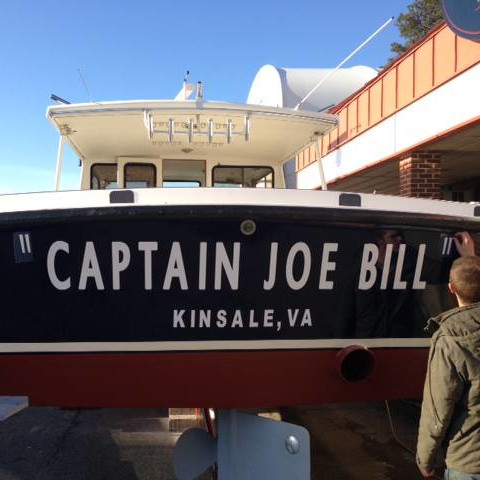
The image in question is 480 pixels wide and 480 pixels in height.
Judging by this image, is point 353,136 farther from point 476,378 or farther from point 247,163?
point 476,378

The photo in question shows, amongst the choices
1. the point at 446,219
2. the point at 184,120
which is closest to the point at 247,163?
the point at 184,120

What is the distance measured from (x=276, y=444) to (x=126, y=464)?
2018mm

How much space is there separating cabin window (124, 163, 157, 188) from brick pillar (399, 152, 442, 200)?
4998 millimetres

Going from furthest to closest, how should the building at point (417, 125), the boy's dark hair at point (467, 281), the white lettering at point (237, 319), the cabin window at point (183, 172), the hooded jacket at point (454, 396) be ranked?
the building at point (417, 125)
the cabin window at point (183, 172)
the white lettering at point (237, 319)
the boy's dark hair at point (467, 281)
the hooded jacket at point (454, 396)

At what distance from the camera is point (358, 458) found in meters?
4.79

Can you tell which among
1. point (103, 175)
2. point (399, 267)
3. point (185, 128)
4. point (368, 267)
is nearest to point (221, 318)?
point (368, 267)

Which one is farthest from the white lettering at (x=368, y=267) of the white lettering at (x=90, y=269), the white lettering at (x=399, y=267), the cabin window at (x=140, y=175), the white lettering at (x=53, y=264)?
the cabin window at (x=140, y=175)

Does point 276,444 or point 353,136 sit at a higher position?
point 353,136

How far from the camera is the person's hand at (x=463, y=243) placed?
311 cm

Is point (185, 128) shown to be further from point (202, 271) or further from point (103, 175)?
point (202, 271)

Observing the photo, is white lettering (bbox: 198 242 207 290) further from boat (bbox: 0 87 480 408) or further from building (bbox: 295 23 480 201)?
building (bbox: 295 23 480 201)

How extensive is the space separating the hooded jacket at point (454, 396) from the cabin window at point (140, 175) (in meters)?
3.57

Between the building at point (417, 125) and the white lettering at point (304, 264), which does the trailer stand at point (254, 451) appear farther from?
the building at point (417, 125)

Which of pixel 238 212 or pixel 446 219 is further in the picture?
pixel 446 219
